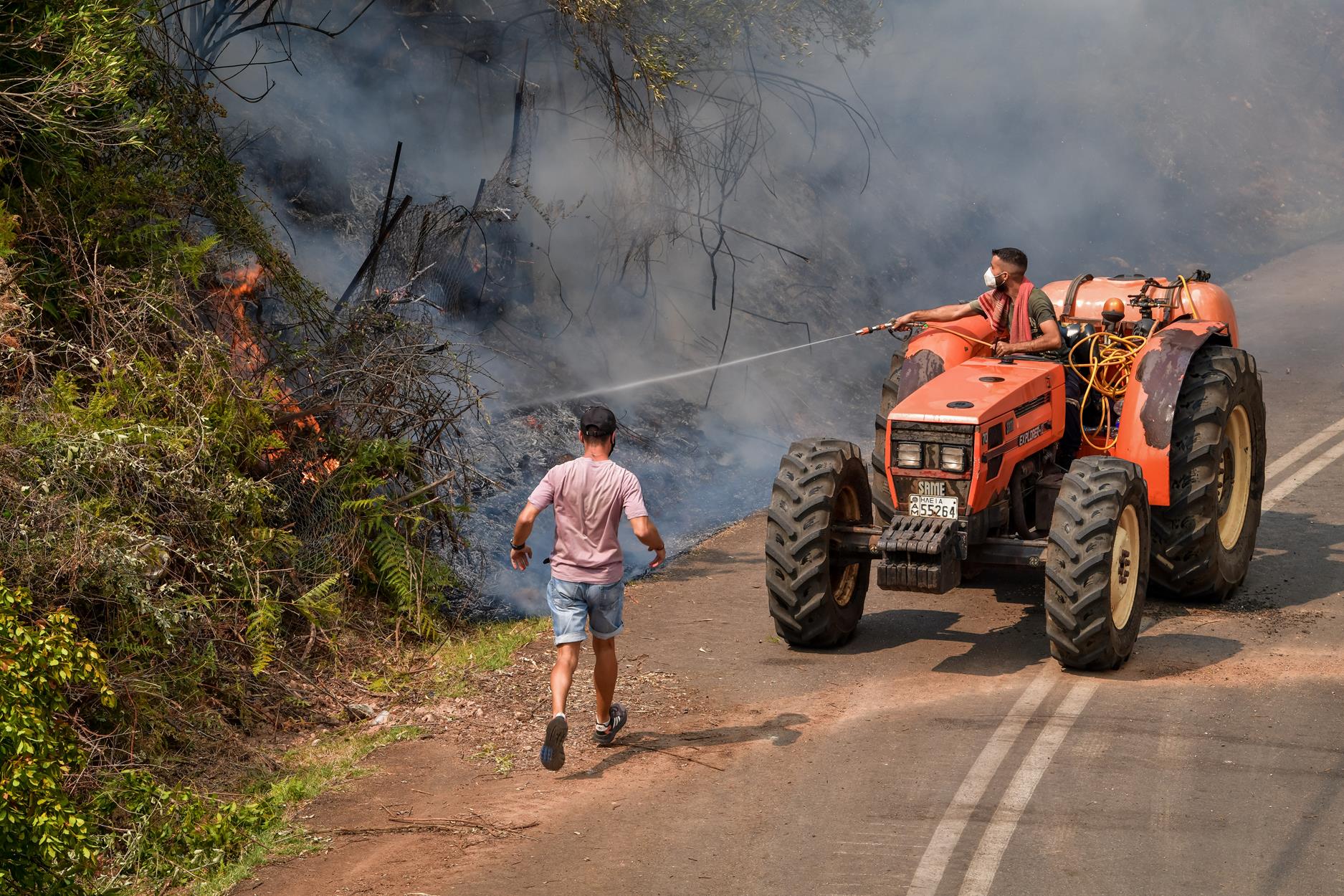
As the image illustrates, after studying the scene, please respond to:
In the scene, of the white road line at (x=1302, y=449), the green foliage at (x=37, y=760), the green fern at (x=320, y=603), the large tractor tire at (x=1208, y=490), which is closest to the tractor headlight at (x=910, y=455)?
the large tractor tire at (x=1208, y=490)

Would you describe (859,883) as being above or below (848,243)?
below

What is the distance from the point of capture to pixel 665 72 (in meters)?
13.3

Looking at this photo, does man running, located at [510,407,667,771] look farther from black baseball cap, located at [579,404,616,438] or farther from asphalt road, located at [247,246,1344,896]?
asphalt road, located at [247,246,1344,896]

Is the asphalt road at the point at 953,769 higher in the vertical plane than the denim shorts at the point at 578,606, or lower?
lower

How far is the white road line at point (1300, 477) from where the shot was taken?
465 inches

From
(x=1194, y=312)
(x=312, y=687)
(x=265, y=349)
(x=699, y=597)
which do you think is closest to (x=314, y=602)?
(x=312, y=687)

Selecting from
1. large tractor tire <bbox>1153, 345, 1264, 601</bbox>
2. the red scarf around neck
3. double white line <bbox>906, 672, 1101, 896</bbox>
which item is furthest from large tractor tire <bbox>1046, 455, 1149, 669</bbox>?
the red scarf around neck

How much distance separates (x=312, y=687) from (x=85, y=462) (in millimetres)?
1853

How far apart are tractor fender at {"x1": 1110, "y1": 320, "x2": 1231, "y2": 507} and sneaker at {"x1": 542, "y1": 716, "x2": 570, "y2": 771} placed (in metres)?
4.07

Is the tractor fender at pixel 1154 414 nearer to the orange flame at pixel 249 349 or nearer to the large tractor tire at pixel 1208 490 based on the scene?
the large tractor tire at pixel 1208 490

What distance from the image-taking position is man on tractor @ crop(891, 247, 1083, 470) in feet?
30.1

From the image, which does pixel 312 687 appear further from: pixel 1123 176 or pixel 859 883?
pixel 1123 176

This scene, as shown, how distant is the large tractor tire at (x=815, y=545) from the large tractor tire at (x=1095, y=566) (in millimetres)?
1220

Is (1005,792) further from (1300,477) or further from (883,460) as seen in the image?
(1300,477)
